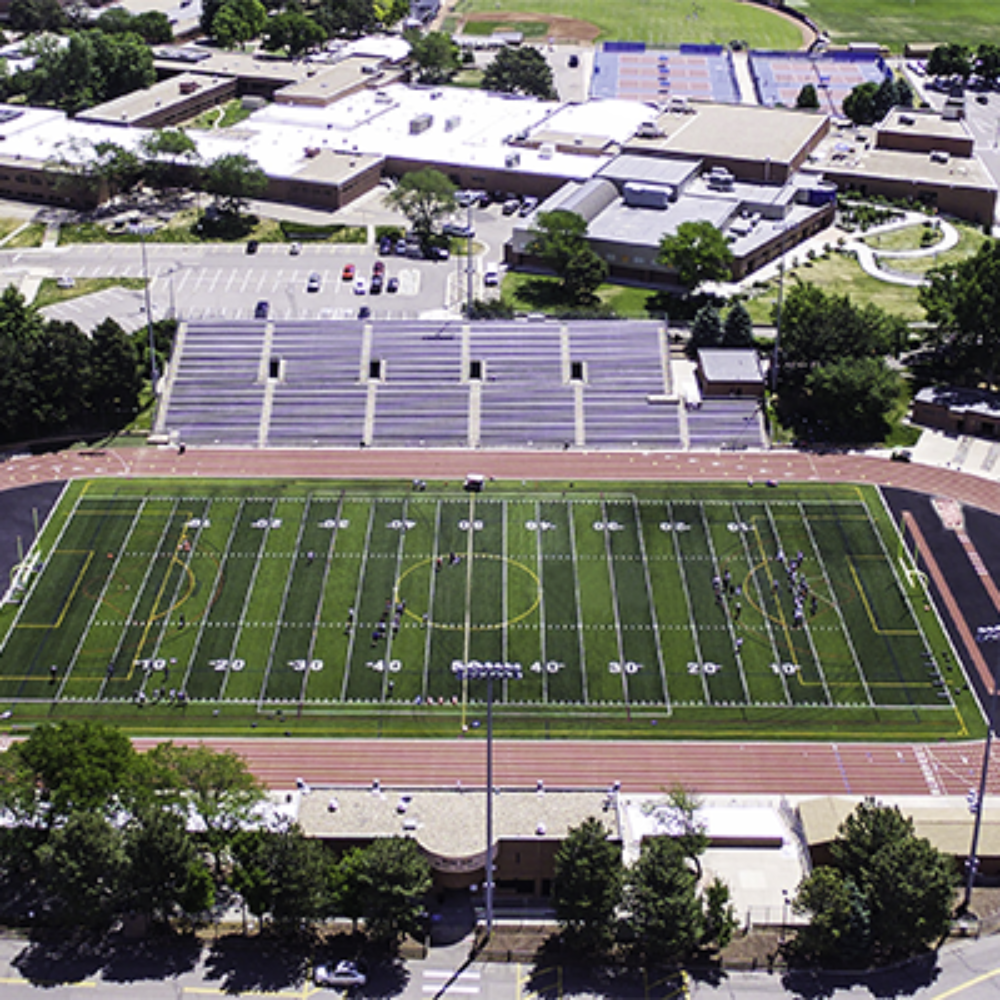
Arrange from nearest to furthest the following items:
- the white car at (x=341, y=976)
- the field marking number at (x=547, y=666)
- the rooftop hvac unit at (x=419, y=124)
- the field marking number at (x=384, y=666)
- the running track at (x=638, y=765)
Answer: the white car at (x=341, y=976), the running track at (x=638, y=765), the field marking number at (x=384, y=666), the field marking number at (x=547, y=666), the rooftop hvac unit at (x=419, y=124)

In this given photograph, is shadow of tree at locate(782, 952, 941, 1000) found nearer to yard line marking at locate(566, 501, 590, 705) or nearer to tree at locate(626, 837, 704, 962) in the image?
tree at locate(626, 837, 704, 962)

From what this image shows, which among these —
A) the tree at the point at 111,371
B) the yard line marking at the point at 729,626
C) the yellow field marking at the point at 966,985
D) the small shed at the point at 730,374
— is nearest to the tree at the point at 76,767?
the yard line marking at the point at 729,626

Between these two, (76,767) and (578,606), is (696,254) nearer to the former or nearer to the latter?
(578,606)

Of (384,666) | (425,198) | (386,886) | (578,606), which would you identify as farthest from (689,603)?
(425,198)

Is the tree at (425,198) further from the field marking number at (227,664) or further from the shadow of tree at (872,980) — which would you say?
the shadow of tree at (872,980)

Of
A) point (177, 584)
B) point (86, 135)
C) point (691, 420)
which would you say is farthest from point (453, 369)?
point (86, 135)

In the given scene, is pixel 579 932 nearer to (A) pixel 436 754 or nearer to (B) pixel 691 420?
(A) pixel 436 754

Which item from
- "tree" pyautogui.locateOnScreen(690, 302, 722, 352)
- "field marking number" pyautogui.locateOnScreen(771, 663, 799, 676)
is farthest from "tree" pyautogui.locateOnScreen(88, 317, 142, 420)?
"field marking number" pyautogui.locateOnScreen(771, 663, 799, 676)
